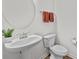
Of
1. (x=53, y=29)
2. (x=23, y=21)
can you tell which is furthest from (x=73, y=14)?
(x=23, y=21)

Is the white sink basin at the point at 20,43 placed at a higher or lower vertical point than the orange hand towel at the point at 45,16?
lower

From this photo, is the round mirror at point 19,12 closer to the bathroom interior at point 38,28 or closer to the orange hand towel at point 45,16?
the bathroom interior at point 38,28

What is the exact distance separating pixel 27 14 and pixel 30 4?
198mm

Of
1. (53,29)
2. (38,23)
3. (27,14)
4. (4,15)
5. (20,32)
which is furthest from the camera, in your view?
(53,29)

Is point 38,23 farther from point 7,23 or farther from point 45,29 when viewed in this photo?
point 7,23

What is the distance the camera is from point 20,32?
63.9 inches

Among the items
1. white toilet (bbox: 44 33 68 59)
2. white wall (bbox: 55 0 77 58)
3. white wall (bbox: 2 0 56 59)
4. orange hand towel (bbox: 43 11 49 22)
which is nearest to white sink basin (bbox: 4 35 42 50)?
white wall (bbox: 2 0 56 59)

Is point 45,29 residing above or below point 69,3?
below

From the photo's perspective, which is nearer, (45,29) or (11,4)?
(11,4)

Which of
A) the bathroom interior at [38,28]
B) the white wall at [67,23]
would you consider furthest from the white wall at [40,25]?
the white wall at [67,23]

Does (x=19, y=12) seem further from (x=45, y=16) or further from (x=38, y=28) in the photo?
(x=45, y=16)

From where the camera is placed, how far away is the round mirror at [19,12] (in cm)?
147

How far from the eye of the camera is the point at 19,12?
1.65m

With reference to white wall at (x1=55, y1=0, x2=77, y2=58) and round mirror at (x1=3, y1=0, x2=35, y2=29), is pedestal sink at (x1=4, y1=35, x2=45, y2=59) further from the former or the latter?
white wall at (x1=55, y1=0, x2=77, y2=58)
